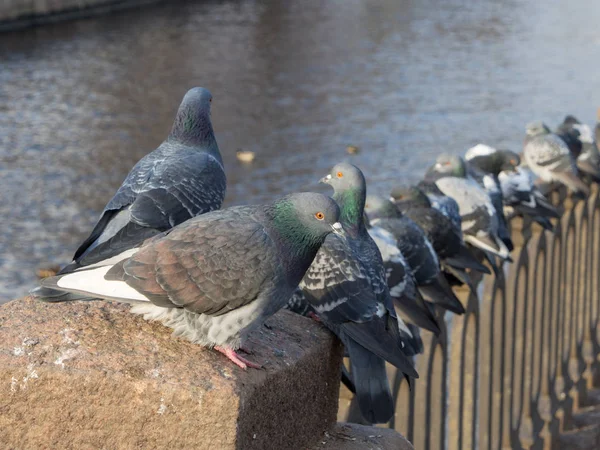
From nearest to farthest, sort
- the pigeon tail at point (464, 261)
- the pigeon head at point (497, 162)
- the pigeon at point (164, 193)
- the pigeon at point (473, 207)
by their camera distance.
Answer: the pigeon at point (164, 193) → the pigeon tail at point (464, 261) → the pigeon at point (473, 207) → the pigeon head at point (497, 162)

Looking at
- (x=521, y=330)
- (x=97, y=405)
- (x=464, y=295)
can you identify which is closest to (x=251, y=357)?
(x=97, y=405)

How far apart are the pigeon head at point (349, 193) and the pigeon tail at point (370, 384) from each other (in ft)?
2.28

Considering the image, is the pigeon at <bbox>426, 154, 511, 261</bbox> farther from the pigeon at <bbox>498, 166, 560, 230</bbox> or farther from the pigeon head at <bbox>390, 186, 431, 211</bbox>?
the pigeon head at <bbox>390, 186, 431, 211</bbox>

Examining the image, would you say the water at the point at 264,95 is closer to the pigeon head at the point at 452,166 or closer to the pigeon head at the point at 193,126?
the pigeon head at the point at 452,166

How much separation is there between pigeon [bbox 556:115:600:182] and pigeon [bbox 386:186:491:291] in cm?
257

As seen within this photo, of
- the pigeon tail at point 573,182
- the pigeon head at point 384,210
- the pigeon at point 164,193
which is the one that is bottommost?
the pigeon tail at point 573,182

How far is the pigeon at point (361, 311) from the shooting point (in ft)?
10.8

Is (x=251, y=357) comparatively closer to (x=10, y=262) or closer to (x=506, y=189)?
(x=506, y=189)

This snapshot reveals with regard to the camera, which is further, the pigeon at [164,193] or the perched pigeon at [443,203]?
the perched pigeon at [443,203]

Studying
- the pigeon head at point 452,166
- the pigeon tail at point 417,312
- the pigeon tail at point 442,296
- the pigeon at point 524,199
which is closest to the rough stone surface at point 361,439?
the pigeon tail at point 417,312

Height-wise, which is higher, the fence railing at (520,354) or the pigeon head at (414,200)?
the pigeon head at (414,200)

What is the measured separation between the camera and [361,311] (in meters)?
3.44

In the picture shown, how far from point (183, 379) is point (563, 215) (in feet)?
14.3

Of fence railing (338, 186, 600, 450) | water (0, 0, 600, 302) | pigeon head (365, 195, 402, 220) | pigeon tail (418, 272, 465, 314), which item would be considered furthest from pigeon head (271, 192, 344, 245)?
water (0, 0, 600, 302)
